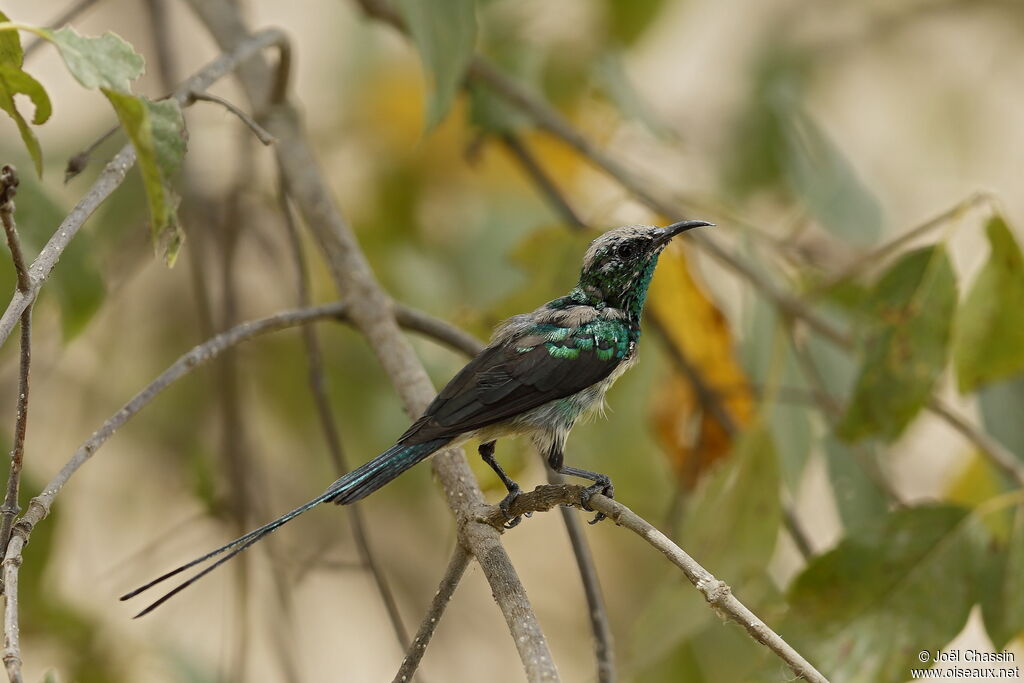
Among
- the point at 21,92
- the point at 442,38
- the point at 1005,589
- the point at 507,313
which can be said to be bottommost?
the point at 1005,589

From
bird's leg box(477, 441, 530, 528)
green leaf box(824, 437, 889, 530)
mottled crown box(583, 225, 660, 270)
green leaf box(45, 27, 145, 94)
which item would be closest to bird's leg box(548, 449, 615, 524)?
bird's leg box(477, 441, 530, 528)

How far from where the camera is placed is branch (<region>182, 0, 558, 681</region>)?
192cm

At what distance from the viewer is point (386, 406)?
413 centimetres

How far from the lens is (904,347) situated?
3.12m

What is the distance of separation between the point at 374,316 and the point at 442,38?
0.81 m

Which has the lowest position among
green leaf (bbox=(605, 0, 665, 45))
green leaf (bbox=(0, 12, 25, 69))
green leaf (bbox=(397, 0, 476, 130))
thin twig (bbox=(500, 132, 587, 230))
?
green leaf (bbox=(0, 12, 25, 69))

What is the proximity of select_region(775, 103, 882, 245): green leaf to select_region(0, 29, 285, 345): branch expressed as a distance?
2537 millimetres

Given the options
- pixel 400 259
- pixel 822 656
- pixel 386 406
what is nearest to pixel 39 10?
pixel 400 259

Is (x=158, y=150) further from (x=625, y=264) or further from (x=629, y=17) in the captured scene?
(x=629, y=17)

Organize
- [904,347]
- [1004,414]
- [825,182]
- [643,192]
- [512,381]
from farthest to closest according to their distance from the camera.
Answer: [825,182], [1004,414], [643,192], [904,347], [512,381]

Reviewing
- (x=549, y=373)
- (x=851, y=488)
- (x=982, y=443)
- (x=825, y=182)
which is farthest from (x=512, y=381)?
(x=825, y=182)

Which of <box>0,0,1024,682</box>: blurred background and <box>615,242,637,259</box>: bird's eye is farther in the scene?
<box>0,0,1024,682</box>: blurred background

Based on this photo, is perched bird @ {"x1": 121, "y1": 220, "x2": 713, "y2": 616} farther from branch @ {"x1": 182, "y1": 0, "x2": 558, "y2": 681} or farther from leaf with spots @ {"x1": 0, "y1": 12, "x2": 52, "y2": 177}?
leaf with spots @ {"x1": 0, "y1": 12, "x2": 52, "y2": 177}

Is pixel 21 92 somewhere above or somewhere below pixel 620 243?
below
